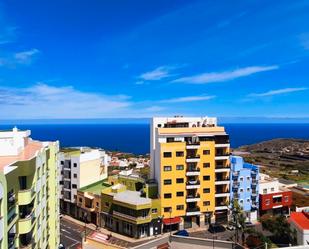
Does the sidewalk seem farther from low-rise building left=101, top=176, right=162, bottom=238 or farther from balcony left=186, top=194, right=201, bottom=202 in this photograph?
balcony left=186, top=194, right=201, bottom=202

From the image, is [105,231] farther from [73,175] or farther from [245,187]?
[245,187]

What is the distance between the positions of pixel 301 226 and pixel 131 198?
2521 centimetres

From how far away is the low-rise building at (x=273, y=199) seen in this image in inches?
2539

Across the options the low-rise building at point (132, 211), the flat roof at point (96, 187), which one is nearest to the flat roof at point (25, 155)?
the low-rise building at point (132, 211)

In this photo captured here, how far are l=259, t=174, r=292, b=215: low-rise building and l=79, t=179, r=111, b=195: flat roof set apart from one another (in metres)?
28.7

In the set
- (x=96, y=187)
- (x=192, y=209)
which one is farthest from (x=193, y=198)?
(x=96, y=187)

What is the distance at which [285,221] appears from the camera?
49375 mm

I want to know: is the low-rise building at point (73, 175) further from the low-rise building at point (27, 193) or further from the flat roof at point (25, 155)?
the flat roof at point (25, 155)

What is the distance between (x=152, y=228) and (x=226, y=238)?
11.4 m

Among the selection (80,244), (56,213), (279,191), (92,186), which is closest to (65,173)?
(92,186)

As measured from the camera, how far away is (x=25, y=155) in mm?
30719

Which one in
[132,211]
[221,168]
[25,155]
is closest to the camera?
[25,155]

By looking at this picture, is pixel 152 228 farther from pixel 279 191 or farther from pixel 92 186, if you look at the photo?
pixel 279 191

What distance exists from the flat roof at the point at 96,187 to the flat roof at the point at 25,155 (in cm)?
2818
